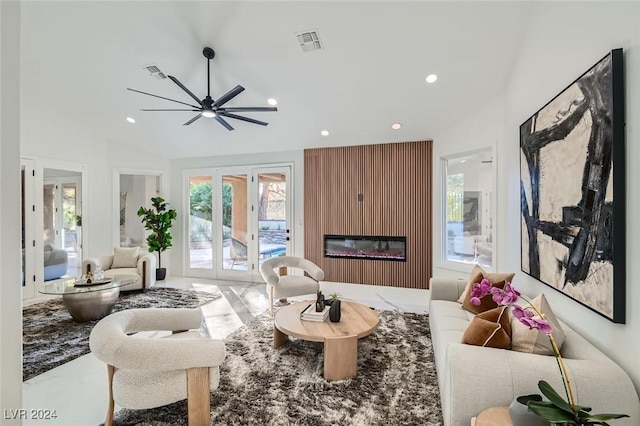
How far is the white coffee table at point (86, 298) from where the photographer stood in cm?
357

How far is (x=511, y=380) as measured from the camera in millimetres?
1472

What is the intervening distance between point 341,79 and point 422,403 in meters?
3.49

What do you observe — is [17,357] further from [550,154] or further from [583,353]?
[550,154]

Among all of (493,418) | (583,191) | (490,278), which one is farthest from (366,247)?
(493,418)

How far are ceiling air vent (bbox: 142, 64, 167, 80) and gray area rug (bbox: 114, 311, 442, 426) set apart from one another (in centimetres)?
341

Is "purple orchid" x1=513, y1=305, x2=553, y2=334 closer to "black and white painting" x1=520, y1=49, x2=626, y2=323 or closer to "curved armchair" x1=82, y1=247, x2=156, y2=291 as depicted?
"black and white painting" x1=520, y1=49, x2=626, y2=323

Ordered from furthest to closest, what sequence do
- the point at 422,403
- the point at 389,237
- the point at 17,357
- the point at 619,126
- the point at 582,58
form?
the point at 389,237
the point at 422,403
the point at 582,58
the point at 619,126
the point at 17,357

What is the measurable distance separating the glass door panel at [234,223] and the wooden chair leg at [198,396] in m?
4.28

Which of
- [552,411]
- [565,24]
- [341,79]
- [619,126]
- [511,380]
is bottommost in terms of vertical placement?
[511,380]

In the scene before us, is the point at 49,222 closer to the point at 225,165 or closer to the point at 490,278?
the point at 225,165

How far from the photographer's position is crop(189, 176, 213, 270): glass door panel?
6.32 metres

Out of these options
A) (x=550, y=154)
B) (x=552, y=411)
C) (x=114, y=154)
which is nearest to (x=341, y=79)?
(x=550, y=154)

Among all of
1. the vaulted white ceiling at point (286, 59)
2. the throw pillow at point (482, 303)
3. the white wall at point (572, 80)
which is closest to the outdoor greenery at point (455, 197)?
the vaulted white ceiling at point (286, 59)

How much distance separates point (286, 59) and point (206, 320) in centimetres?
341
